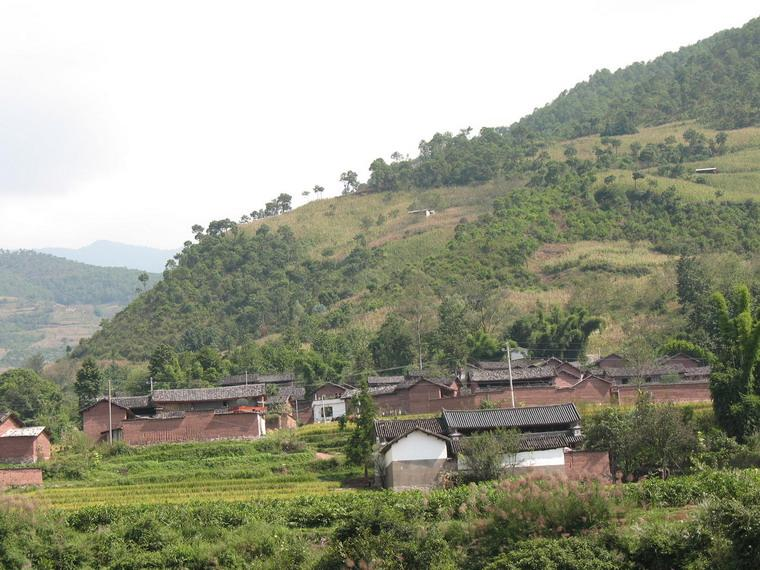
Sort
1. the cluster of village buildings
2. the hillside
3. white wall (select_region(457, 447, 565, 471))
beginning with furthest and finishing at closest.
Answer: the hillside, the cluster of village buildings, white wall (select_region(457, 447, 565, 471))

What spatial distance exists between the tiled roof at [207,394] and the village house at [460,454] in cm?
1823

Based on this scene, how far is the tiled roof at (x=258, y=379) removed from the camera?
6750cm

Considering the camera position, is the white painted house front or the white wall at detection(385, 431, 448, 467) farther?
the white painted house front

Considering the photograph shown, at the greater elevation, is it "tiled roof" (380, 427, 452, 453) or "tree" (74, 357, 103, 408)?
"tree" (74, 357, 103, 408)

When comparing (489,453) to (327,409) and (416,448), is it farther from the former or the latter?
(327,409)

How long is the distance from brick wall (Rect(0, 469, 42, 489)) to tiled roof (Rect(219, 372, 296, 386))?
23.2m

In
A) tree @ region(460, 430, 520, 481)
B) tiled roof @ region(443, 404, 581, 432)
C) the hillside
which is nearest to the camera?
tree @ region(460, 430, 520, 481)

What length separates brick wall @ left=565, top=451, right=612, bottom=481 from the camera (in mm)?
39594

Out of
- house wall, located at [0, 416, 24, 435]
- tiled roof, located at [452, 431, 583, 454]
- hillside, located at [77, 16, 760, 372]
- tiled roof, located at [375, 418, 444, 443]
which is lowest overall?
tiled roof, located at [452, 431, 583, 454]

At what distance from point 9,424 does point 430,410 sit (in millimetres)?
22036

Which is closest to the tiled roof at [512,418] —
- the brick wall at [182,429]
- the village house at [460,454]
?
the village house at [460,454]

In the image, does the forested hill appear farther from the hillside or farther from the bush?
the bush

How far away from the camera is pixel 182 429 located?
53.8 metres

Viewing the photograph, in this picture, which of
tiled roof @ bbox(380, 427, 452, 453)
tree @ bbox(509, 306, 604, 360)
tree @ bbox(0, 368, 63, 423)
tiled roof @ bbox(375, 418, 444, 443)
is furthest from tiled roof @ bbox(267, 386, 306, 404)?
tiled roof @ bbox(380, 427, 452, 453)
